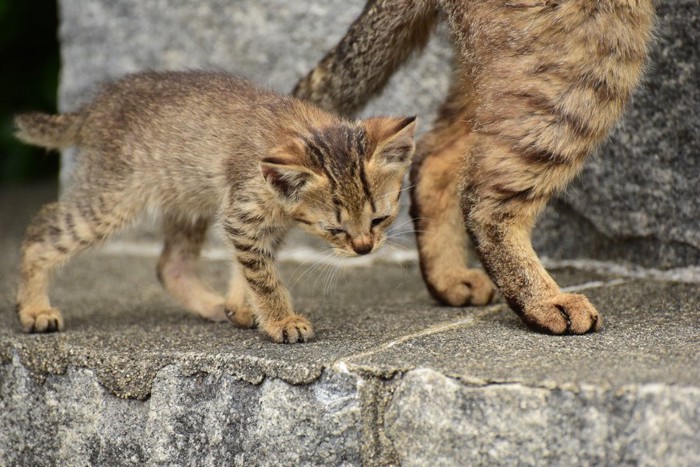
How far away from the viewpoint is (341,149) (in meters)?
3.39

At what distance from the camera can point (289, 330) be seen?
3.45 metres

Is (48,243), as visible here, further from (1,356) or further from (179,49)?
(179,49)

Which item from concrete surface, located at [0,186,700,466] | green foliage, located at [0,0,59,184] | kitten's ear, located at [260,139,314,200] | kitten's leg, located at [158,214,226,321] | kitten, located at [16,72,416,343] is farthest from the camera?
green foliage, located at [0,0,59,184]

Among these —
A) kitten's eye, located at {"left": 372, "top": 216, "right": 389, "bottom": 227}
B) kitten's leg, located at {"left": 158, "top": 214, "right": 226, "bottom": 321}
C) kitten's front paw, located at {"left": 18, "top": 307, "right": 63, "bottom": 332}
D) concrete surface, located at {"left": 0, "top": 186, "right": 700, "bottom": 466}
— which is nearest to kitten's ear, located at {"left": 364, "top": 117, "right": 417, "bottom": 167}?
kitten's eye, located at {"left": 372, "top": 216, "right": 389, "bottom": 227}

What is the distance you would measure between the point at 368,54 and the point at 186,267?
4.06 ft

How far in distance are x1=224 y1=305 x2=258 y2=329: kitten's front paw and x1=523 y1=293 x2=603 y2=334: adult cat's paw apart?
1.10 m


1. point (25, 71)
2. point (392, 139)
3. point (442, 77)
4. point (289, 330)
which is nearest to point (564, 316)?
point (392, 139)

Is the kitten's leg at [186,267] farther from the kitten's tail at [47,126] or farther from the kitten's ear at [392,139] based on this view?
the kitten's ear at [392,139]

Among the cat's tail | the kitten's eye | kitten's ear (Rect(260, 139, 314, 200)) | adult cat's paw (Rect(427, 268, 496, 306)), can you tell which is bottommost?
adult cat's paw (Rect(427, 268, 496, 306))

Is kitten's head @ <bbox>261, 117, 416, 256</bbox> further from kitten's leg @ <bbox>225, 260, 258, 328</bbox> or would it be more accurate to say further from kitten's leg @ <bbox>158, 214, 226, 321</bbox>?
kitten's leg @ <bbox>158, 214, 226, 321</bbox>

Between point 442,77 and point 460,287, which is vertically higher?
point 442,77

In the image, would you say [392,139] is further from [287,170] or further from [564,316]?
[564,316]

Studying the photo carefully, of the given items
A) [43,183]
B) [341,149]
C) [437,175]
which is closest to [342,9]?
[437,175]

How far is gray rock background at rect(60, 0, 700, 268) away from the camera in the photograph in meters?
4.04
